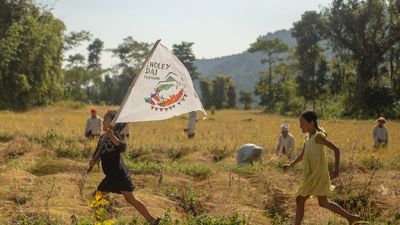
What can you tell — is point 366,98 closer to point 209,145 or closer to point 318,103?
point 318,103

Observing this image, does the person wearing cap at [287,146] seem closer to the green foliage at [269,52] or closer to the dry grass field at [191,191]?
the dry grass field at [191,191]

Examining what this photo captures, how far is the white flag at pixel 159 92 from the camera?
18.3ft

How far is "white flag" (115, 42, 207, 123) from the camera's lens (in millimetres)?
5574

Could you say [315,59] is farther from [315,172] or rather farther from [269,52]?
[315,172]

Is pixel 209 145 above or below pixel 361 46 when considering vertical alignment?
below

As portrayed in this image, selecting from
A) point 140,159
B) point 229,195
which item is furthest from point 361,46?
point 229,195

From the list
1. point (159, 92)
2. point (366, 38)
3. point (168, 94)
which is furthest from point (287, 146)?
point (366, 38)

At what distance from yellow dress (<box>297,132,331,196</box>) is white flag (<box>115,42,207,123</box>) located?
145 centimetres

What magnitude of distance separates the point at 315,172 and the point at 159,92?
2.06 meters

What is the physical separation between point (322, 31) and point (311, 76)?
4.16 metres

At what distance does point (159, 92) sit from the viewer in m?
5.91

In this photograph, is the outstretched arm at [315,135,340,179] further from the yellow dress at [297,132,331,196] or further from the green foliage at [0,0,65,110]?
the green foliage at [0,0,65,110]

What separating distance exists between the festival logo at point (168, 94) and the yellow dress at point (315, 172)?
166 cm

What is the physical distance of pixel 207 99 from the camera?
8112 cm
